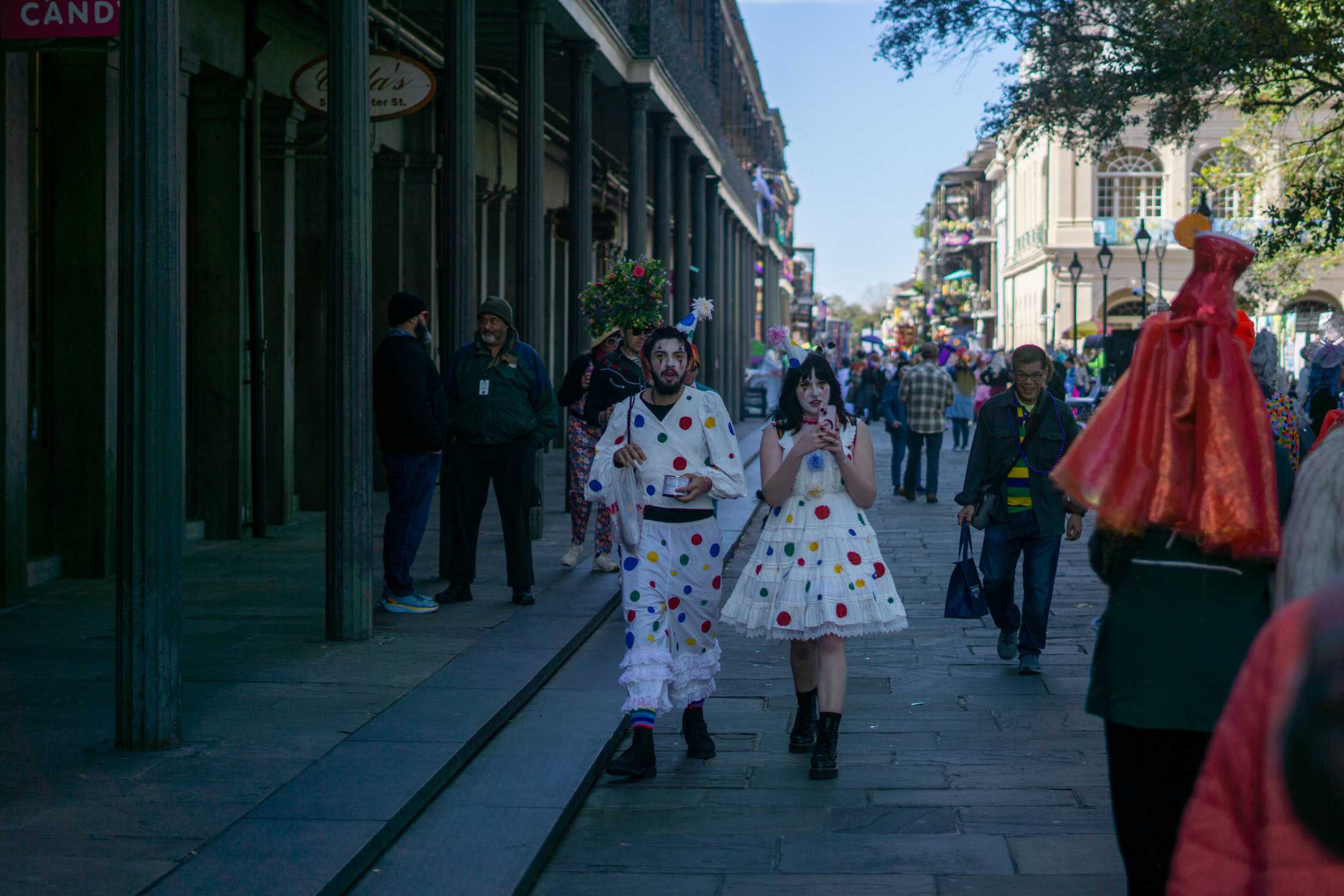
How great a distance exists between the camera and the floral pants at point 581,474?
11453 mm

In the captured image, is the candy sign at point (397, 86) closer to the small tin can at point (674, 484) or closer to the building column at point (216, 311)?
the building column at point (216, 311)

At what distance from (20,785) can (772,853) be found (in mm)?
2506

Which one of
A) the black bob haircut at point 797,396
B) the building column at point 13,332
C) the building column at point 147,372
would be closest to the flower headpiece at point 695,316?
the black bob haircut at point 797,396

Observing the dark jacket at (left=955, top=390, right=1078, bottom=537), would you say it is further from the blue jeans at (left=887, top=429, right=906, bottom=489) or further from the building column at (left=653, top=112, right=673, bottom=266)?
the building column at (left=653, top=112, right=673, bottom=266)

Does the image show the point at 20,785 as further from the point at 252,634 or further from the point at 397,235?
the point at 397,235

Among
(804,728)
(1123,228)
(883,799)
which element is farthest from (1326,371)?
(1123,228)

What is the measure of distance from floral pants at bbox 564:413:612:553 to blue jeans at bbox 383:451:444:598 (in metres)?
1.91

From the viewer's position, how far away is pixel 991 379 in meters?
26.4

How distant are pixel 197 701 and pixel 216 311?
6.81 meters

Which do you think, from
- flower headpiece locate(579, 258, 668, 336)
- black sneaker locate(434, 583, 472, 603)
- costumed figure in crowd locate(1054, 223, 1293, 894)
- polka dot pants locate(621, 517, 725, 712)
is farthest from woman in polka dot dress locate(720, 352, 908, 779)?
flower headpiece locate(579, 258, 668, 336)

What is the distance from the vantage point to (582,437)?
1153 centimetres

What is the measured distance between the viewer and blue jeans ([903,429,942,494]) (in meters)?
18.9

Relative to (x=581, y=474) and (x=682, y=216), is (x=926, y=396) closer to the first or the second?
(x=581, y=474)

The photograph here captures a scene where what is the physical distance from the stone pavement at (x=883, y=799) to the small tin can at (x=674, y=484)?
1072mm
